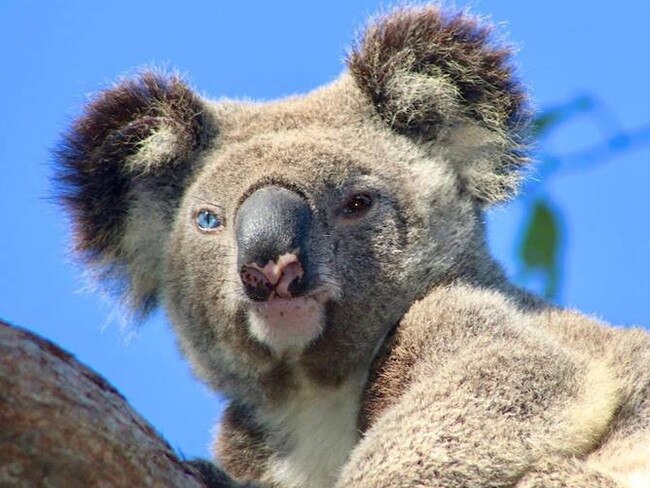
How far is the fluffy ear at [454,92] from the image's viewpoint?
4566mm

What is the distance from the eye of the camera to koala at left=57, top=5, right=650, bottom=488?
3.35 metres

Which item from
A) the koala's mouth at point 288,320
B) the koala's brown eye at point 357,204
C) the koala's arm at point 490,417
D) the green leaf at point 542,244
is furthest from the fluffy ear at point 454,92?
the green leaf at point 542,244

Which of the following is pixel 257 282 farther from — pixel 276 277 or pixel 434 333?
pixel 434 333

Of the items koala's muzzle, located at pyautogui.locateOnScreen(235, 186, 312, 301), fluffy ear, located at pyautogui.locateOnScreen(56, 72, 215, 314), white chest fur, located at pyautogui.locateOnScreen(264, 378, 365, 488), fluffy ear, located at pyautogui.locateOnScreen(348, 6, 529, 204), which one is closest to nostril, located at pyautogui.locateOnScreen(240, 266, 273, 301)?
koala's muzzle, located at pyautogui.locateOnScreen(235, 186, 312, 301)

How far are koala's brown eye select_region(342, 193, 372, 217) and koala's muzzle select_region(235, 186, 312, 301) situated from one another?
267 mm

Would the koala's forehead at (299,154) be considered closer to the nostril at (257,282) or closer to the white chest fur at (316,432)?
A: the nostril at (257,282)

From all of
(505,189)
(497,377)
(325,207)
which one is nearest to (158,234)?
(325,207)

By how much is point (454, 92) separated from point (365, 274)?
988mm

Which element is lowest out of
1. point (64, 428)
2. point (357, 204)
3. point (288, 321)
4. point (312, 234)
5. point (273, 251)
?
point (64, 428)

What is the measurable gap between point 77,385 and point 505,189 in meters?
2.45

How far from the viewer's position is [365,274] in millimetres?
4074


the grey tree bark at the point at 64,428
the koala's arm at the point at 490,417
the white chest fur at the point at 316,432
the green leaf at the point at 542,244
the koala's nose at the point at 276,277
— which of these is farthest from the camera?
the white chest fur at the point at 316,432

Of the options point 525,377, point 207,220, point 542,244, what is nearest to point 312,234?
point 207,220

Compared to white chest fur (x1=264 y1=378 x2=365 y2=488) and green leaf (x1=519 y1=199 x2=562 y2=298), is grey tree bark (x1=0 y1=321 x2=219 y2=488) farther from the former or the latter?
white chest fur (x1=264 y1=378 x2=365 y2=488)
